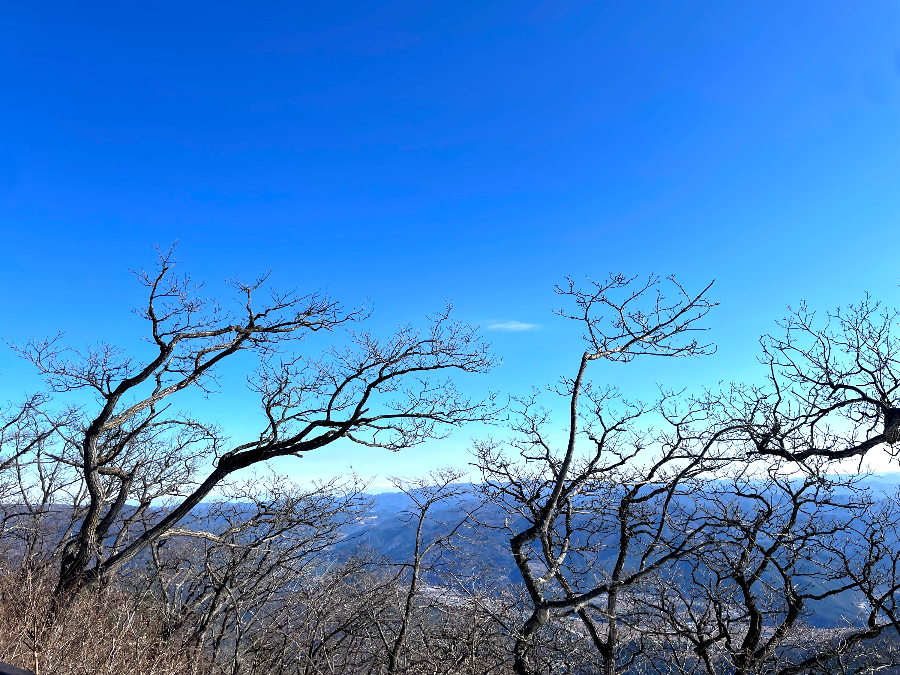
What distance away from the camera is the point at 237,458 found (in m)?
13.7

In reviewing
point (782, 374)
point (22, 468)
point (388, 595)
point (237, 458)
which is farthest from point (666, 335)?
point (22, 468)

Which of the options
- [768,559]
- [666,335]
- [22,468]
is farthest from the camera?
[22,468]

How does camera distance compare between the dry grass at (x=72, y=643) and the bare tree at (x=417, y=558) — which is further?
the bare tree at (x=417, y=558)

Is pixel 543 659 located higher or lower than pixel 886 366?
lower

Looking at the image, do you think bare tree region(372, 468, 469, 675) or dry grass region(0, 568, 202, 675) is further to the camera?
bare tree region(372, 468, 469, 675)

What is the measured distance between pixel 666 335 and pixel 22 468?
93.1 feet

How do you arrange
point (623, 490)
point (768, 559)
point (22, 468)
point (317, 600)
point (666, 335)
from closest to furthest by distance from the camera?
point (666, 335) < point (768, 559) < point (623, 490) < point (317, 600) < point (22, 468)

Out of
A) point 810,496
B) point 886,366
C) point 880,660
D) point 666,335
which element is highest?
point 666,335

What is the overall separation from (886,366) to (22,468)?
105 feet

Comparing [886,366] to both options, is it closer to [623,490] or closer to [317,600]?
[623,490]

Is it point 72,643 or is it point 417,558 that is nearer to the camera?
point 72,643

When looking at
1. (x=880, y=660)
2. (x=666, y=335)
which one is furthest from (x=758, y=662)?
(x=666, y=335)

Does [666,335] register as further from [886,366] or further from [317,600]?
[317,600]

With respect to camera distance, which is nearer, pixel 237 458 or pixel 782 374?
pixel 782 374
